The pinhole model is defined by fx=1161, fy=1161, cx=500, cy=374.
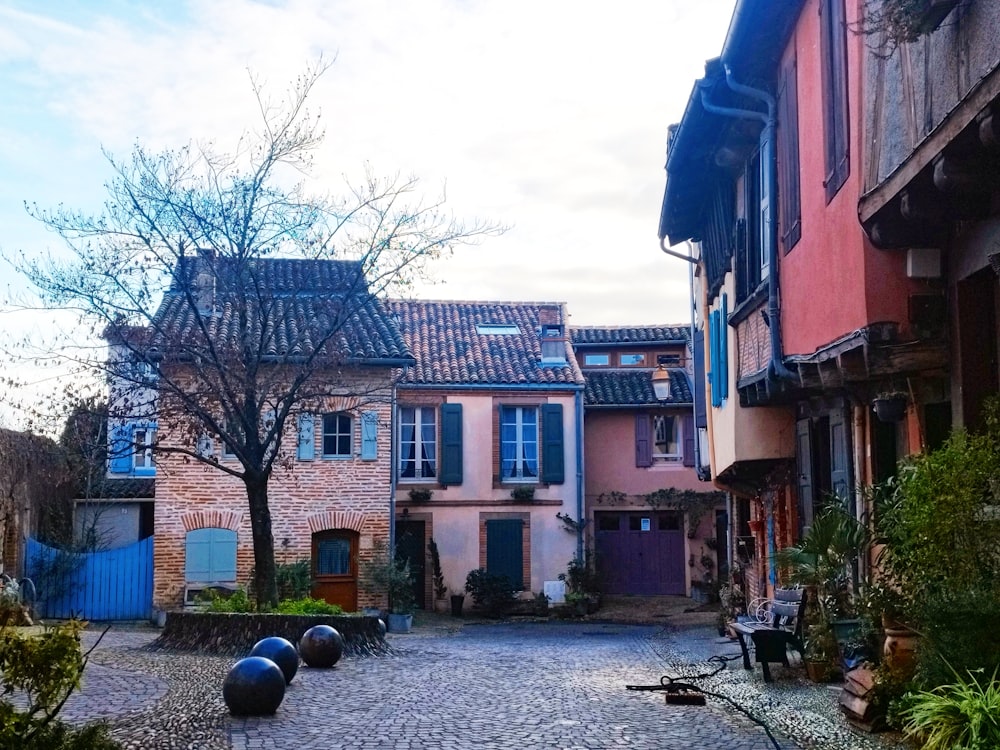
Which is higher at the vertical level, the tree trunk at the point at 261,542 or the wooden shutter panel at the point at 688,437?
the wooden shutter panel at the point at 688,437

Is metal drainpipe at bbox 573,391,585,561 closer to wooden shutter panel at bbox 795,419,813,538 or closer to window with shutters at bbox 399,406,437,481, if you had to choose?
window with shutters at bbox 399,406,437,481

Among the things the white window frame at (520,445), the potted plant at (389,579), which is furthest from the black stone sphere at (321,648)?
the white window frame at (520,445)

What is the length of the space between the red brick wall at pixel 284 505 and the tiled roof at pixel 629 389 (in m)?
8.02

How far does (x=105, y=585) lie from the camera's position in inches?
1013

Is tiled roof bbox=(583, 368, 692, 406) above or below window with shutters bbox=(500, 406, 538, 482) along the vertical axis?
above

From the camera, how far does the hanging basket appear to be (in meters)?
9.66

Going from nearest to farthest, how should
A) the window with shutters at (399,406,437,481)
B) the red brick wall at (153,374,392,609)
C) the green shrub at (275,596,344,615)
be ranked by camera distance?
the green shrub at (275,596,344,615), the red brick wall at (153,374,392,609), the window with shutters at (399,406,437,481)

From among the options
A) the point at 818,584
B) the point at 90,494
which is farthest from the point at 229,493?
the point at 818,584

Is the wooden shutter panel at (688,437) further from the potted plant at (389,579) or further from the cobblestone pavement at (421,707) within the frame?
the cobblestone pavement at (421,707)

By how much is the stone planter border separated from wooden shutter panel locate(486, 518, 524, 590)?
12.5m

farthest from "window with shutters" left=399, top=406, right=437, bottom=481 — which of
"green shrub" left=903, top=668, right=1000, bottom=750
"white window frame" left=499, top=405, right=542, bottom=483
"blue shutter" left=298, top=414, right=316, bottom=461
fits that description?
"green shrub" left=903, top=668, right=1000, bottom=750

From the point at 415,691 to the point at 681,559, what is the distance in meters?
20.2

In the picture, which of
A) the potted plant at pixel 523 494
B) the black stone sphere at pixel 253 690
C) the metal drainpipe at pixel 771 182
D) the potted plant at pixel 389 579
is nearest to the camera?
the black stone sphere at pixel 253 690

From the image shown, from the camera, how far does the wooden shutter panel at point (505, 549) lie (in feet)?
95.5
